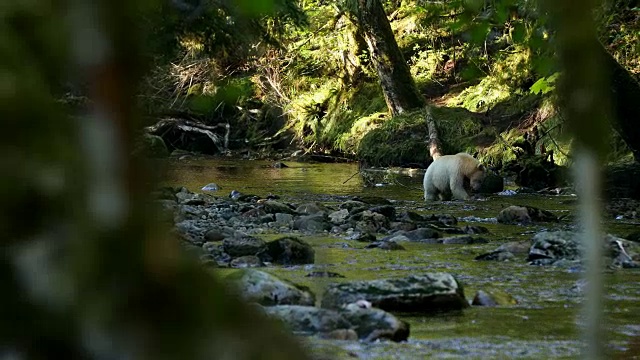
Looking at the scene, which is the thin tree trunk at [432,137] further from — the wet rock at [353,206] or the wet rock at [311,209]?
the wet rock at [311,209]

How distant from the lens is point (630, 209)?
10.9m

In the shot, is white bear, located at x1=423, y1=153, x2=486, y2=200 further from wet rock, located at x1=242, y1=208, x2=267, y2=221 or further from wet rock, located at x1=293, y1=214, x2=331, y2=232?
wet rock, located at x1=293, y1=214, x2=331, y2=232

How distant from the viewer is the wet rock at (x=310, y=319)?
386 cm

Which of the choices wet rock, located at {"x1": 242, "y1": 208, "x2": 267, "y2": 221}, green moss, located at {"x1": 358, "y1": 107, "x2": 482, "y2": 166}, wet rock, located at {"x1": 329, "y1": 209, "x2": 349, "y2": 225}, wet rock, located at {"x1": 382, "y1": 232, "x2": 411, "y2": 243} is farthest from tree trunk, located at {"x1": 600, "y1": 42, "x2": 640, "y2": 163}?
green moss, located at {"x1": 358, "y1": 107, "x2": 482, "y2": 166}

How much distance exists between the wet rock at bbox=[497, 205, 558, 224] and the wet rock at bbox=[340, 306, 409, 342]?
6.04 m

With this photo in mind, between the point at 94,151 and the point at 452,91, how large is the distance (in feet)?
73.5

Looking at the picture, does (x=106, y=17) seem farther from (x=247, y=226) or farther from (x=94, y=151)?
(x=247, y=226)

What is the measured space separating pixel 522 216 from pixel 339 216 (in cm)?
215

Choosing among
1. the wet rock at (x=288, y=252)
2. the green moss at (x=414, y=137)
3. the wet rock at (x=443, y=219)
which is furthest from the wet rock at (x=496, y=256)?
the green moss at (x=414, y=137)

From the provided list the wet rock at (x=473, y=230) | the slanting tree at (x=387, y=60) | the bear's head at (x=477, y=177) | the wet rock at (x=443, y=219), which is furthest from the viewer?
the slanting tree at (x=387, y=60)

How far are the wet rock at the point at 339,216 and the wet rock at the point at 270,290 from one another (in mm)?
4593

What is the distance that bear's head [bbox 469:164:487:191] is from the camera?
1369 centimetres

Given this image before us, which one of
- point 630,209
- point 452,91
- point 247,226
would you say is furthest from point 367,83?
point 247,226

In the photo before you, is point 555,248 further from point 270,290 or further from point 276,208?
point 276,208
